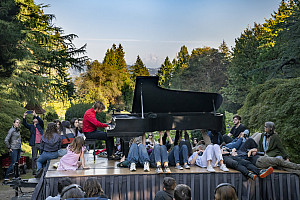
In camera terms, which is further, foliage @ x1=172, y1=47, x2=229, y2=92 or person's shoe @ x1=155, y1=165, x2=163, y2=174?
foliage @ x1=172, y1=47, x2=229, y2=92

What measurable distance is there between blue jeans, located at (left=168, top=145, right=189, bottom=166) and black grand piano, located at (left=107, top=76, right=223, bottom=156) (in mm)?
746

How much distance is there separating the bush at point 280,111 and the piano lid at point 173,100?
4.06 metres

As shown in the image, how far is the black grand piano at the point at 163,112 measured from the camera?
307 inches

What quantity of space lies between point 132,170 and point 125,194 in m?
0.54

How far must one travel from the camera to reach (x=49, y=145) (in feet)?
26.9

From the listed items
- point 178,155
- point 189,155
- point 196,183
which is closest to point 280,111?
point 189,155

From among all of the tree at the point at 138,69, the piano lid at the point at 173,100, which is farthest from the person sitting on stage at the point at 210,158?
the tree at the point at 138,69

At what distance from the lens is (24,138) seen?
44.5 feet

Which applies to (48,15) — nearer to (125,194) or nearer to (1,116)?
(1,116)

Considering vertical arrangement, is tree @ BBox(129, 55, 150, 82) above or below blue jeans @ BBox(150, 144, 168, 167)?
above

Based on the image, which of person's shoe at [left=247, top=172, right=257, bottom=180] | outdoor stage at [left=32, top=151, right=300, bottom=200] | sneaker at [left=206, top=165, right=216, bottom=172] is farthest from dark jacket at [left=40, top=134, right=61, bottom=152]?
person's shoe at [left=247, top=172, right=257, bottom=180]

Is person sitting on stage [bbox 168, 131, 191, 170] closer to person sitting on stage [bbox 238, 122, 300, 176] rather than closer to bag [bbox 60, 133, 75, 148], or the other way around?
person sitting on stage [bbox 238, 122, 300, 176]

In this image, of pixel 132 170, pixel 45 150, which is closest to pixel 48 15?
pixel 45 150

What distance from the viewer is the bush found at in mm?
11477
